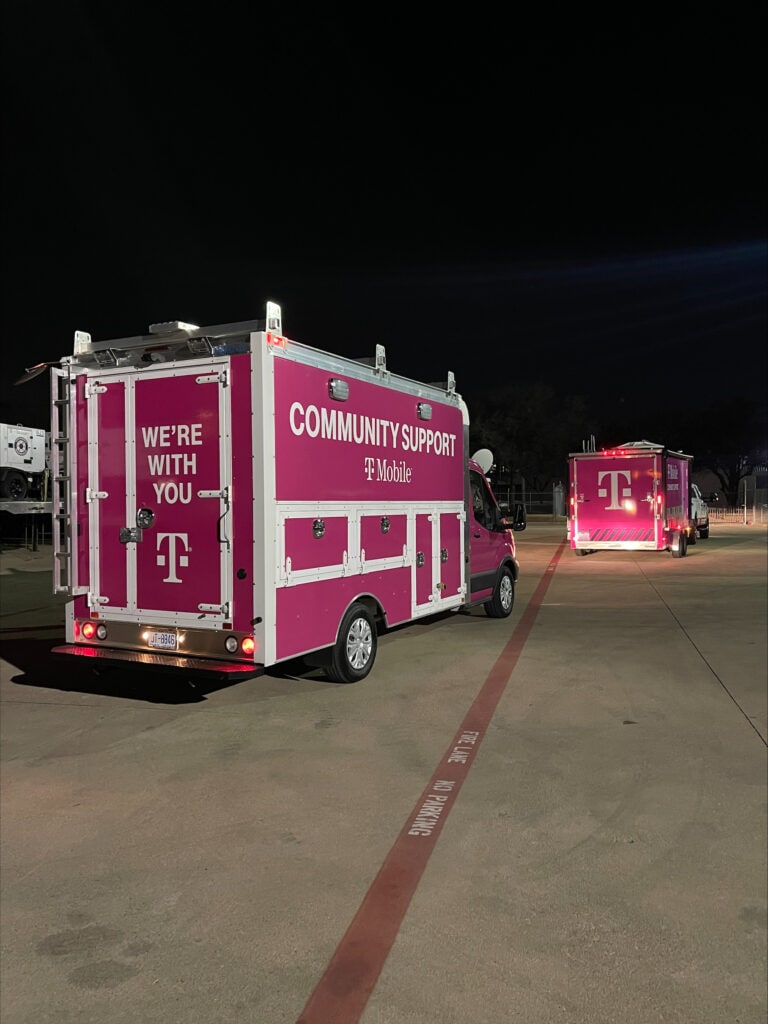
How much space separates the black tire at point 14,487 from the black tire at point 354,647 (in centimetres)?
A: 2015

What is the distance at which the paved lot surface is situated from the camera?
Answer: 2967 mm

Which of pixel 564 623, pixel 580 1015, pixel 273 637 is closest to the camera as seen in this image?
pixel 580 1015

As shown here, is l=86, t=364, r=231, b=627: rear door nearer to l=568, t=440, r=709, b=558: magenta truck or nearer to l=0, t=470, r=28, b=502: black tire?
l=568, t=440, r=709, b=558: magenta truck

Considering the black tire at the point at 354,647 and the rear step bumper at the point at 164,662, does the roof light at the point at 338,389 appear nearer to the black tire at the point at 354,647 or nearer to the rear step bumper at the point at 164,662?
the black tire at the point at 354,647

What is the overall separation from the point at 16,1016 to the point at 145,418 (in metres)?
A: 4.72

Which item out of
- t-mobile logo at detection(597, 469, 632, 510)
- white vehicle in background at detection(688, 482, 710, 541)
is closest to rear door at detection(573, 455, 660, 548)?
t-mobile logo at detection(597, 469, 632, 510)

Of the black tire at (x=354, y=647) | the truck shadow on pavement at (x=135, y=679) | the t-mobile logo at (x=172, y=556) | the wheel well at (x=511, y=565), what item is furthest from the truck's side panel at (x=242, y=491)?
Result: the wheel well at (x=511, y=565)

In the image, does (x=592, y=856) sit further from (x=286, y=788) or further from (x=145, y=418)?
(x=145, y=418)

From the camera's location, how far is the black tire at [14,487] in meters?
24.8

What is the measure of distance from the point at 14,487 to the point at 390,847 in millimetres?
23952

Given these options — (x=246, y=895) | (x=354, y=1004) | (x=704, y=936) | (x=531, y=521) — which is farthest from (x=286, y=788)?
(x=531, y=521)

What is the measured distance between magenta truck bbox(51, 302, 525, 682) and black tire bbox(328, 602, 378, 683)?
0.8 inches

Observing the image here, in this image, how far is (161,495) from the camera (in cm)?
671

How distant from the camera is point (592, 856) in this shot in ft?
13.3
